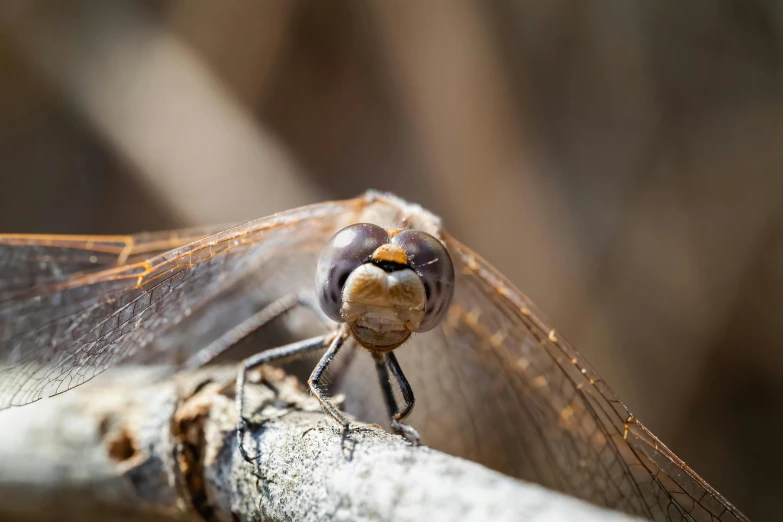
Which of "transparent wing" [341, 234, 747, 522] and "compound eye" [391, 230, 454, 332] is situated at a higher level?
"compound eye" [391, 230, 454, 332]

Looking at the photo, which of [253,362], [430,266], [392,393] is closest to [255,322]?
[253,362]

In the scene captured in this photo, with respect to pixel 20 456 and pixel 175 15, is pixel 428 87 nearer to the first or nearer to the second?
pixel 175 15

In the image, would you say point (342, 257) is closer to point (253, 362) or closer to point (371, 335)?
point (371, 335)

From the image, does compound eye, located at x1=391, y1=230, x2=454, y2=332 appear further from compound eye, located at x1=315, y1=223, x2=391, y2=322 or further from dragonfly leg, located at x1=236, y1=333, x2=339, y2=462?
dragonfly leg, located at x1=236, y1=333, x2=339, y2=462

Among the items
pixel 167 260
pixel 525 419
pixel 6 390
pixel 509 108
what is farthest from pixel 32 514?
pixel 509 108

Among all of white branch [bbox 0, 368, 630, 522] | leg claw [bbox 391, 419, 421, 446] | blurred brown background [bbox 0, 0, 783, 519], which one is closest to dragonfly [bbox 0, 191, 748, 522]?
leg claw [bbox 391, 419, 421, 446]
